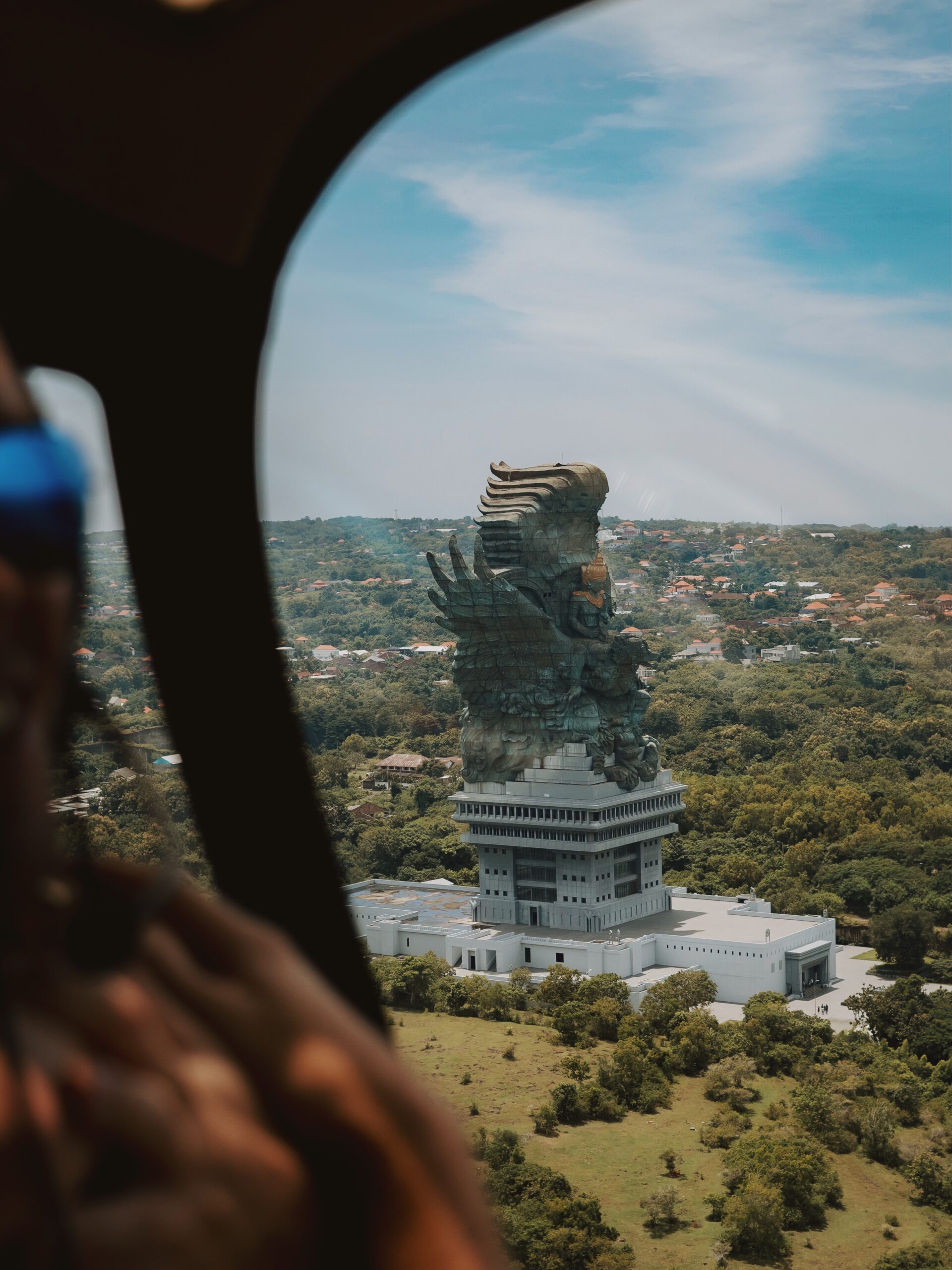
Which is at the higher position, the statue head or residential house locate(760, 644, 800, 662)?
the statue head

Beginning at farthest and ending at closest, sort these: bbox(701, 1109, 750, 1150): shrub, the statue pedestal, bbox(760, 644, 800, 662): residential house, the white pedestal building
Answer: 1. bbox(760, 644, 800, 662): residential house
2. the statue pedestal
3. the white pedestal building
4. bbox(701, 1109, 750, 1150): shrub

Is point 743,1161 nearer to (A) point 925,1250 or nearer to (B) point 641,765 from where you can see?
(A) point 925,1250

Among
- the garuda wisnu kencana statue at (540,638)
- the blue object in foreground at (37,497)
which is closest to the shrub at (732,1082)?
the garuda wisnu kencana statue at (540,638)

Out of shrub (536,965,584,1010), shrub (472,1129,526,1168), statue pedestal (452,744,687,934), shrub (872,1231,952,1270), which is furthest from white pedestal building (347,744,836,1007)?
shrub (872,1231,952,1270)

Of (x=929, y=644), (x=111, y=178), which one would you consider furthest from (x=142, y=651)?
(x=929, y=644)

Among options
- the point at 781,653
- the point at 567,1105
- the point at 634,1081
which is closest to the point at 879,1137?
the point at 634,1081

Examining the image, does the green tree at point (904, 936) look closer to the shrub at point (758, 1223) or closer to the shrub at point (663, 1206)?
the shrub at point (663, 1206)

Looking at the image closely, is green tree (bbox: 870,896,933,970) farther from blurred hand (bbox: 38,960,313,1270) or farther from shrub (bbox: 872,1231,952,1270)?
blurred hand (bbox: 38,960,313,1270)
